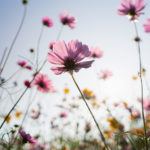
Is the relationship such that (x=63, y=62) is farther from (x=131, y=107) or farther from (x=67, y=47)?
(x=131, y=107)

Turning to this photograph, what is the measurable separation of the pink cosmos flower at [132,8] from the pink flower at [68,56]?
37.8 inches

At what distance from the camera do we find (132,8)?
1.81 meters

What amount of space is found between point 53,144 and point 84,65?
11.5 feet

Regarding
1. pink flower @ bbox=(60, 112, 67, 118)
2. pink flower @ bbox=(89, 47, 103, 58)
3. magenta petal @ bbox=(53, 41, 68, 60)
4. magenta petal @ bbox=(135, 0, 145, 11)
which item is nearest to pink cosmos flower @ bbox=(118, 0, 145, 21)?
magenta petal @ bbox=(135, 0, 145, 11)

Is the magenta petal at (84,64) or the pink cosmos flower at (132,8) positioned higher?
the pink cosmos flower at (132,8)

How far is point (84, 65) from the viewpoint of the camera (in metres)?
1.02

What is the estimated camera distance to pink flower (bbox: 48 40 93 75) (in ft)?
3.37

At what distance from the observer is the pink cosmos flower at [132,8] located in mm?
1760

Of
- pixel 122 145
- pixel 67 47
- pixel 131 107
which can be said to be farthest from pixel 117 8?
pixel 122 145

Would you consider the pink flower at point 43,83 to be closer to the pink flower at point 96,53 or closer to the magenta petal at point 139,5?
the pink flower at point 96,53

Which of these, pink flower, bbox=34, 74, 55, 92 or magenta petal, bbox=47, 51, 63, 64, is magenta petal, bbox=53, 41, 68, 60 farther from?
pink flower, bbox=34, 74, 55, 92

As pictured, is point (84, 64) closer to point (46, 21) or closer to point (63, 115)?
point (46, 21)

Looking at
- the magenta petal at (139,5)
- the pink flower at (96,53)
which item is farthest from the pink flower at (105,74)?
the magenta petal at (139,5)

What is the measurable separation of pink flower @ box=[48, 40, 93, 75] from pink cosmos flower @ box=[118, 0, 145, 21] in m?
0.96
